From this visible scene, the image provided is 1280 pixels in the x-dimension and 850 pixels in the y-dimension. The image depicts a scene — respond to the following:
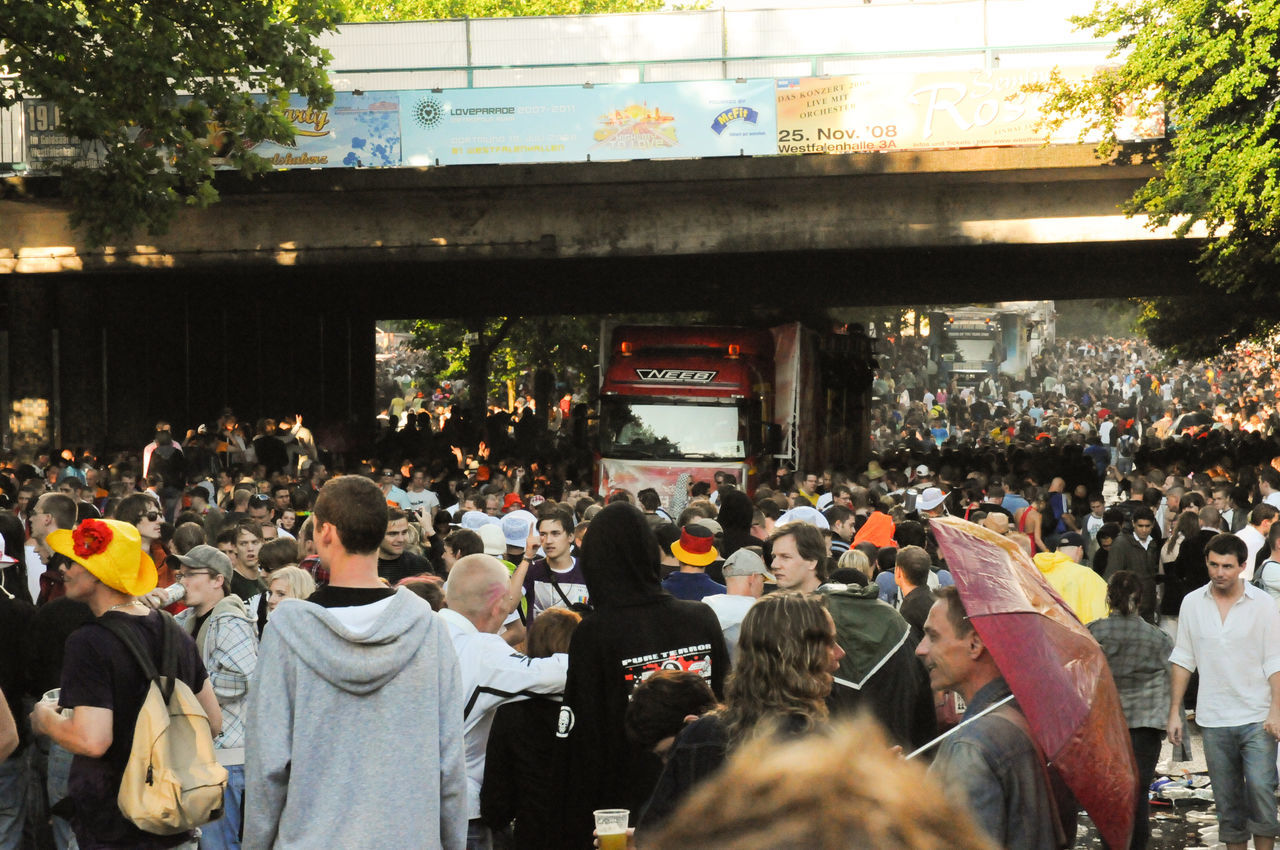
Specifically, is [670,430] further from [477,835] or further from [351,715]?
[351,715]

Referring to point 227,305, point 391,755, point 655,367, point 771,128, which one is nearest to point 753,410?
point 655,367

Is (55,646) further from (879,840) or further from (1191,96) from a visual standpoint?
(1191,96)

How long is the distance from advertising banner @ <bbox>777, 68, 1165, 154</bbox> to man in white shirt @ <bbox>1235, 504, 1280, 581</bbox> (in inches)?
412

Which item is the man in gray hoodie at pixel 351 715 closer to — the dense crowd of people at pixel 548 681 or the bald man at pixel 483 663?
the dense crowd of people at pixel 548 681

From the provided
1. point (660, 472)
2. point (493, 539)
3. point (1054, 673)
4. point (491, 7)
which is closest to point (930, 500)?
point (493, 539)

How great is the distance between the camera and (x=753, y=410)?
23.9m

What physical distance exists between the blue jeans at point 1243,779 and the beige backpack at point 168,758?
Answer: 18.2ft

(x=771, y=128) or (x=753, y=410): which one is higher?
(x=771, y=128)

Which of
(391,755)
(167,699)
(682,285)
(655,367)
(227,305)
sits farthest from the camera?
(227,305)

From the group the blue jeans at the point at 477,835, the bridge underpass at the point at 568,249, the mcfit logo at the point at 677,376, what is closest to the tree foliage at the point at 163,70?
the bridge underpass at the point at 568,249

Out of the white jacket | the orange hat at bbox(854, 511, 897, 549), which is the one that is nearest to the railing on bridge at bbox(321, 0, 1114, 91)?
the orange hat at bbox(854, 511, 897, 549)

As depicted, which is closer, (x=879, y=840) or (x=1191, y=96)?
(x=879, y=840)

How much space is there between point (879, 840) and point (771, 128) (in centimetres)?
2095

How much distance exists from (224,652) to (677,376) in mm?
17268
